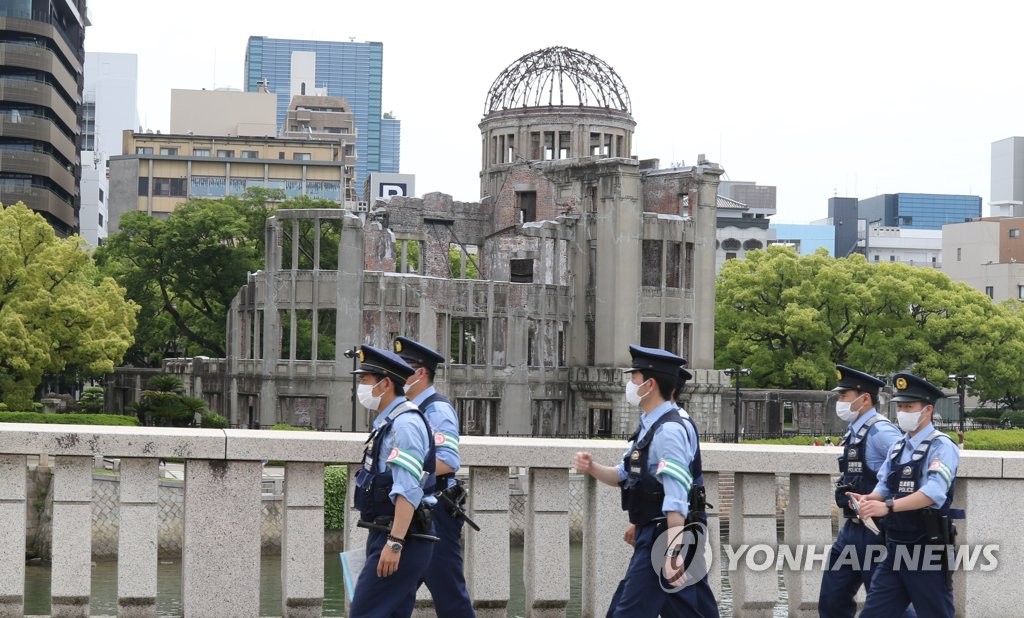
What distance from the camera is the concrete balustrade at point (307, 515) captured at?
1007cm

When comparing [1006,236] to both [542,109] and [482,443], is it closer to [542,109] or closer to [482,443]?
[542,109]

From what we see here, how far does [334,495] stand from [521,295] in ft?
91.4

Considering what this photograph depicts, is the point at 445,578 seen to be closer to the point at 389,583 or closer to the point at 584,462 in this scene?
the point at 389,583

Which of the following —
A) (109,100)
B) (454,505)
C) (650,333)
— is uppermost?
(109,100)

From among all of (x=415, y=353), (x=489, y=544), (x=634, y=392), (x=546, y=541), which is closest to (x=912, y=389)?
(x=634, y=392)

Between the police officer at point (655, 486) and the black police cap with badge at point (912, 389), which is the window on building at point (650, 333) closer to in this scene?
the black police cap with badge at point (912, 389)

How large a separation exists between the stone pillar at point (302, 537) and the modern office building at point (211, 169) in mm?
106039

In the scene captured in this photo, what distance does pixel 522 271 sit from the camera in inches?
2594

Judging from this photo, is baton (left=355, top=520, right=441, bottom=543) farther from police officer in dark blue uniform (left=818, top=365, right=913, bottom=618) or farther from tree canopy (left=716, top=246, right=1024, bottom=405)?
tree canopy (left=716, top=246, right=1024, bottom=405)

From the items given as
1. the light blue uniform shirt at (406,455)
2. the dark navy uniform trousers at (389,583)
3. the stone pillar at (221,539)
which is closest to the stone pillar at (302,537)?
the stone pillar at (221,539)

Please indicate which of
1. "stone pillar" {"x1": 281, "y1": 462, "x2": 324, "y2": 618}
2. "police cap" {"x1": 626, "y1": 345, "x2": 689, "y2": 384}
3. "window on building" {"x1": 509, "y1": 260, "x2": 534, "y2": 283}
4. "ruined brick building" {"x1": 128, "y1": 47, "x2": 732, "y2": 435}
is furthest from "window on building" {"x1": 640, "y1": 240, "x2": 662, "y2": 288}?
"police cap" {"x1": 626, "y1": 345, "x2": 689, "y2": 384}

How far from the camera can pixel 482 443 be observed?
10.5 meters

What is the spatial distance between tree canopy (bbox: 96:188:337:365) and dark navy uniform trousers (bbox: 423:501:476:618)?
59.6m

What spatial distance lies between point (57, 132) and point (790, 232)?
100795mm
